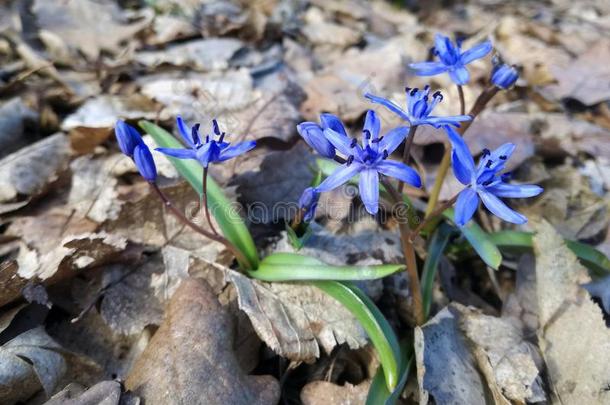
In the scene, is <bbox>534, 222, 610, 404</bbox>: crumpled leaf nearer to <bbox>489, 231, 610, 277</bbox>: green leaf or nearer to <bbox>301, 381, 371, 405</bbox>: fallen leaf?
<bbox>489, 231, 610, 277</bbox>: green leaf

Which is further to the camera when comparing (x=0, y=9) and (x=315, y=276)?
(x=0, y=9)

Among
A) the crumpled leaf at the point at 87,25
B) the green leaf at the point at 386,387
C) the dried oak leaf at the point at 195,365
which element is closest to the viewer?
the dried oak leaf at the point at 195,365

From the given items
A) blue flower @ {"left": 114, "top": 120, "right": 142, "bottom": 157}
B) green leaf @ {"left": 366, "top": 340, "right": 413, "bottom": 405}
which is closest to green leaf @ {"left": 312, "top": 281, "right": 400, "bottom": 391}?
green leaf @ {"left": 366, "top": 340, "right": 413, "bottom": 405}

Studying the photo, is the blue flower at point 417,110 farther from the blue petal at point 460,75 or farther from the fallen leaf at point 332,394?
the fallen leaf at point 332,394

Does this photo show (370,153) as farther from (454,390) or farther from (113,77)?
(113,77)

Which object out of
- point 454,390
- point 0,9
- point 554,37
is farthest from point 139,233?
point 554,37

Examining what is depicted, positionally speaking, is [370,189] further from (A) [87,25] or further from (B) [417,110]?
(A) [87,25]

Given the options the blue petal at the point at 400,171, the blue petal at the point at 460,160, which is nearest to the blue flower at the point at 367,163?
the blue petal at the point at 400,171
